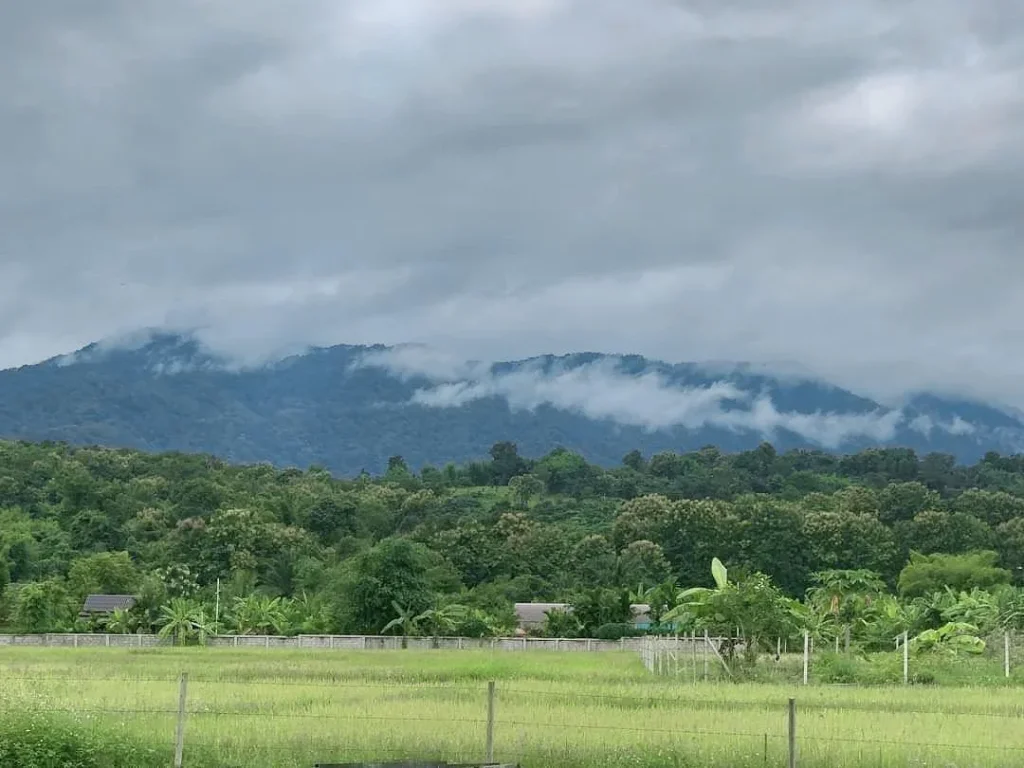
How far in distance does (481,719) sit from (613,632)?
1894 inches

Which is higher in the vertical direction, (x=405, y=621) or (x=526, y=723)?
(x=526, y=723)

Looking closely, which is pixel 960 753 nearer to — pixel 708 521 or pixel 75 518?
pixel 708 521

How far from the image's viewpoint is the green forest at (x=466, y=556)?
57.7 m

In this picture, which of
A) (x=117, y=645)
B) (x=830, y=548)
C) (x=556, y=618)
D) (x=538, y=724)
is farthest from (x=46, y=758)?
(x=830, y=548)

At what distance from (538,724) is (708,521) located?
273ft

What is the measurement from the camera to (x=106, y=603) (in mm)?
75312

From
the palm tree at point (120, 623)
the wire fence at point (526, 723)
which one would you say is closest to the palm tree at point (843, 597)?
the wire fence at point (526, 723)

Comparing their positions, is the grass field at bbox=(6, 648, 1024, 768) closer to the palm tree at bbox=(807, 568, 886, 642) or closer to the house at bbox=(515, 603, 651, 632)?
the palm tree at bbox=(807, 568, 886, 642)

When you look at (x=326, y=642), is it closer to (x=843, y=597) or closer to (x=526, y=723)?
(x=843, y=597)

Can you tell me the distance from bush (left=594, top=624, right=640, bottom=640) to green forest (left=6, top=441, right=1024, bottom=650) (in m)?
0.15

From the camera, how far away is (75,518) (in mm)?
104812

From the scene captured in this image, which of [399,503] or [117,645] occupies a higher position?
[399,503]

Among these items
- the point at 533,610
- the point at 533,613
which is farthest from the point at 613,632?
the point at 533,610

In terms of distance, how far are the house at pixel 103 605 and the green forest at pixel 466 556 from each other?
965 millimetres
